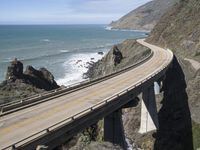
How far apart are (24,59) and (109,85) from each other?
4176 inches

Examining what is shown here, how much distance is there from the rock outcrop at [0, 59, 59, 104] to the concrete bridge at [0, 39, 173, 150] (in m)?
Result: 10.9

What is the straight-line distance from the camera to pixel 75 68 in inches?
5271

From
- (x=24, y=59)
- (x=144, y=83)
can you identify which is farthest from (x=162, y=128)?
(x=24, y=59)

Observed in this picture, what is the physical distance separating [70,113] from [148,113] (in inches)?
1024

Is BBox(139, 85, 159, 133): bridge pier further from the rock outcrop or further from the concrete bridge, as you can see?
the rock outcrop

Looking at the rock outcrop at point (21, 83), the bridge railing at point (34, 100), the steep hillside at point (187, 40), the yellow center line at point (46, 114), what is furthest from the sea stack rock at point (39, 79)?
the steep hillside at point (187, 40)

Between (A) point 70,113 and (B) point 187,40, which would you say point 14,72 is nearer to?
(A) point 70,113

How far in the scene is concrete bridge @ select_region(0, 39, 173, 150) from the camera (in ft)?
99.2

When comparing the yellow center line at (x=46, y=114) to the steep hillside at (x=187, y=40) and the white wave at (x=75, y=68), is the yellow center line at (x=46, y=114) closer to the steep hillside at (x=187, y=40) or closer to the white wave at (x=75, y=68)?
the steep hillside at (x=187, y=40)

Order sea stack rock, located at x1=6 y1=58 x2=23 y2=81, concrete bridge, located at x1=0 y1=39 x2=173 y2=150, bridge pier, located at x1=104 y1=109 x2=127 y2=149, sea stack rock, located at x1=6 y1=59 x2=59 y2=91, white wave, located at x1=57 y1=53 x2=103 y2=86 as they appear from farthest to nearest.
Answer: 1. white wave, located at x1=57 y1=53 x2=103 y2=86
2. sea stack rock, located at x1=6 y1=58 x2=23 y2=81
3. sea stack rock, located at x1=6 y1=59 x2=59 y2=91
4. bridge pier, located at x1=104 y1=109 x2=127 y2=149
5. concrete bridge, located at x1=0 y1=39 x2=173 y2=150

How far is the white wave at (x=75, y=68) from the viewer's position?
109050mm

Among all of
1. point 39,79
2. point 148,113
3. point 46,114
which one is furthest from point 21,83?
point 46,114

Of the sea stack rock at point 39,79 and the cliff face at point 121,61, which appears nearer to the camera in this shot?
the sea stack rock at point 39,79

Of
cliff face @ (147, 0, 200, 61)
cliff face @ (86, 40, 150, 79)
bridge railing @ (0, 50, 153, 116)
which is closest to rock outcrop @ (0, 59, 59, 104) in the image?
bridge railing @ (0, 50, 153, 116)
